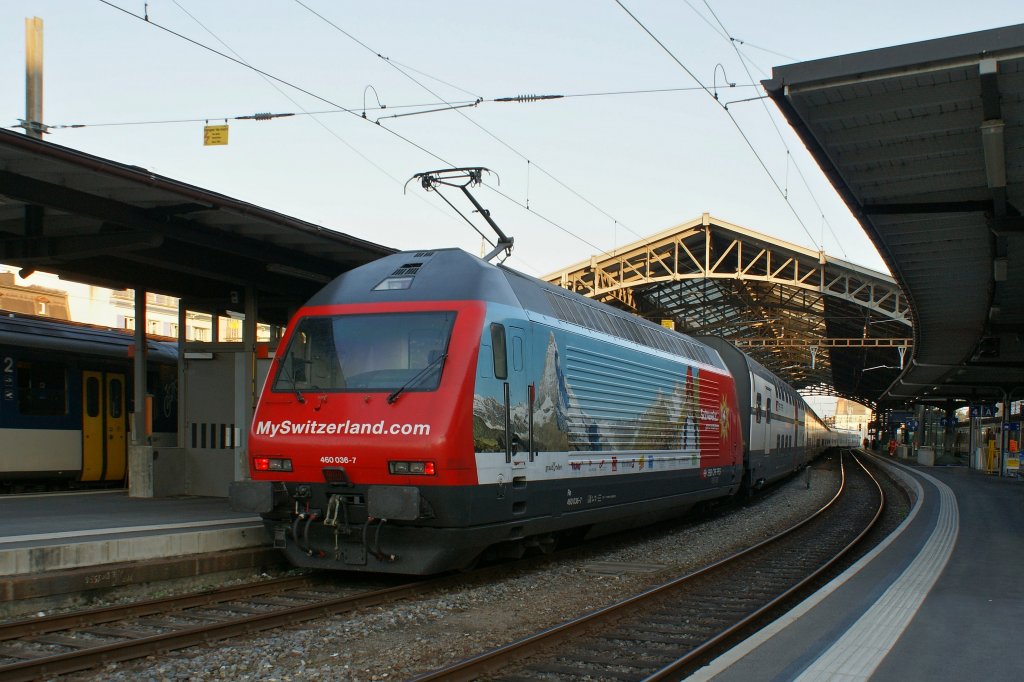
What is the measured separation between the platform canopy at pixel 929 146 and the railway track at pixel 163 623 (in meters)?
6.60

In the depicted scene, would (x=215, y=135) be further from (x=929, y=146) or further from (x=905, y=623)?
(x=905, y=623)

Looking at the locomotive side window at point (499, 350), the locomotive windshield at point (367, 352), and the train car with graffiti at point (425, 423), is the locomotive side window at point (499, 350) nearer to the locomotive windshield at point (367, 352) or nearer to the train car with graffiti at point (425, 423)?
the train car with graffiti at point (425, 423)

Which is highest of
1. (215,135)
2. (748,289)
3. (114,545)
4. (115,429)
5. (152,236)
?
(748,289)

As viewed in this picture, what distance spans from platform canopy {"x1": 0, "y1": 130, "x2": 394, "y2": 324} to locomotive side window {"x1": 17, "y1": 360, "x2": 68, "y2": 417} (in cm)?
319

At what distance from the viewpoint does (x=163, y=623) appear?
314 inches

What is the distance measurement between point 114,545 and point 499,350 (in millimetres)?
4149

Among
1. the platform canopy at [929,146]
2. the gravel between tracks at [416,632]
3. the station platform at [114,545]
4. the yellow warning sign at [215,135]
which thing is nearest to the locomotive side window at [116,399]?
the station platform at [114,545]

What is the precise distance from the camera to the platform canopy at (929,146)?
907cm

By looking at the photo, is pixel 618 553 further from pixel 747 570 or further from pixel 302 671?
pixel 302 671

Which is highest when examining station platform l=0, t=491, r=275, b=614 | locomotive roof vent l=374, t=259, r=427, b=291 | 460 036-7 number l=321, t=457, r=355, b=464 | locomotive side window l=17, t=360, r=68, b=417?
locomotive roof vent l=374, t=259, r=427, b=291

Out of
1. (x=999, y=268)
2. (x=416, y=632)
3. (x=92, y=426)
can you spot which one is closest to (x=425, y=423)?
(x=416, y=632)

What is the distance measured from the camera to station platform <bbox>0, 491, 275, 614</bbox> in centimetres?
841

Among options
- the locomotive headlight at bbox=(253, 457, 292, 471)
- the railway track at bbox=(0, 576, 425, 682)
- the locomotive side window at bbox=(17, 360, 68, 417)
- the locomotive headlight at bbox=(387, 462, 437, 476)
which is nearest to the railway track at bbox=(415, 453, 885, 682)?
the locomotive headlight at bbox=(387, 462, 437, 476)

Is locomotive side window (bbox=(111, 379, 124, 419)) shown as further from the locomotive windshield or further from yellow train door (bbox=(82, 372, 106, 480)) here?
the locomotive windshield
